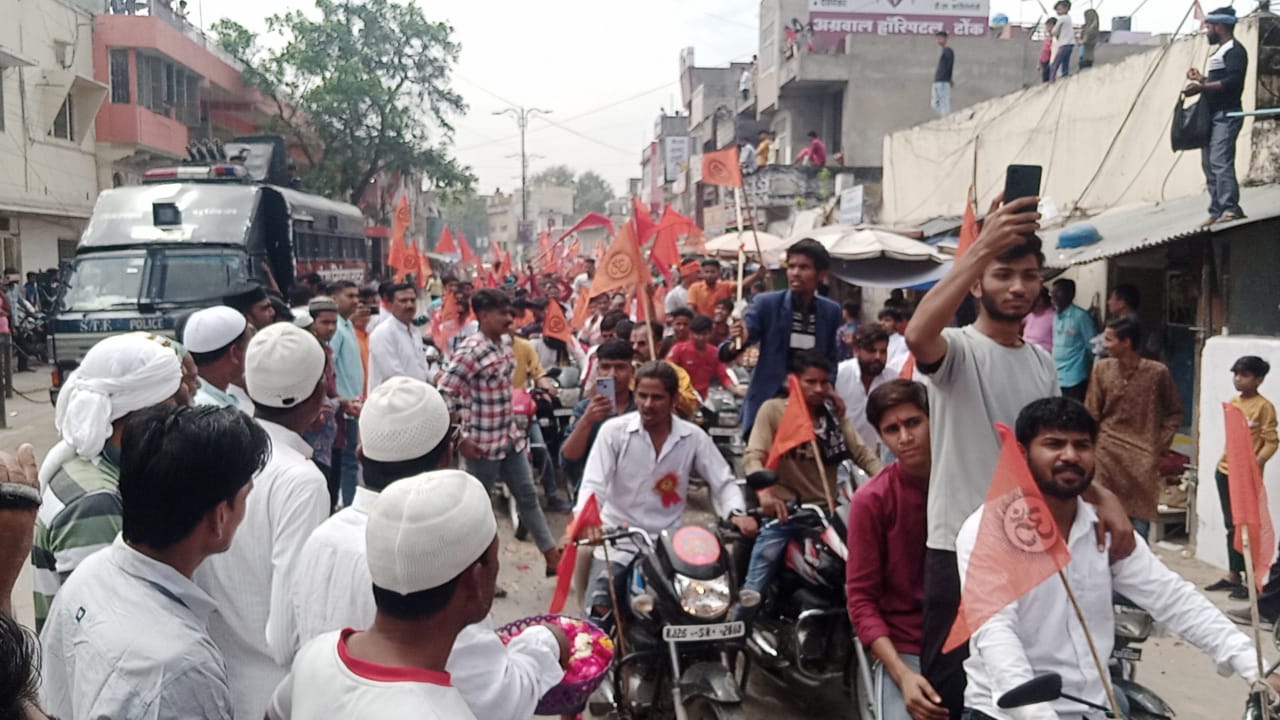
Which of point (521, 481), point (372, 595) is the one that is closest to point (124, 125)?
point (521, 481)

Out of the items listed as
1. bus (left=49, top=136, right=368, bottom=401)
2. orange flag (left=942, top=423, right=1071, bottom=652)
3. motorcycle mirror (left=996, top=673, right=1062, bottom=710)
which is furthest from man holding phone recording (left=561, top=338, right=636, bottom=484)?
bus (left=49, top=136, right=368, bottom=401)

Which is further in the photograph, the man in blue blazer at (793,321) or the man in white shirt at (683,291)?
the man in white shirt at (683,291)

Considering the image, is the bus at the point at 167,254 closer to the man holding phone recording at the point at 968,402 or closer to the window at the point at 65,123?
the man holding phone recording at the point at 968,402

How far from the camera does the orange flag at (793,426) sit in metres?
4.71

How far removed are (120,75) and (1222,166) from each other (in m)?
24.9

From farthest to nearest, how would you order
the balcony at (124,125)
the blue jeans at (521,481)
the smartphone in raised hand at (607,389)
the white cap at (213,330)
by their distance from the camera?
1. the balcony at (124,125)
2. the blue jeans at (521,481)
3. the smartphone in raised hand at (607,389)
4. the white cap at (213,330)

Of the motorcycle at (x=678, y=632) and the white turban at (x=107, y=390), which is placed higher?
the white turban at (x=107, y=390)

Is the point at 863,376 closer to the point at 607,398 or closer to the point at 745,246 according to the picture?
the point at 607,398

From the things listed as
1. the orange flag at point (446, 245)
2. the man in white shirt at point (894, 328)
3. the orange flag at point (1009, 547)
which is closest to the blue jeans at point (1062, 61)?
the man in white shirt at point (894, 328)

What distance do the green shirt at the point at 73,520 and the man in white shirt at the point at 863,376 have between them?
4.49m

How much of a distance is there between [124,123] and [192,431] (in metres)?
25.7

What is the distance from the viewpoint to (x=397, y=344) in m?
7.36

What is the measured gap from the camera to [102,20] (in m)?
23.9

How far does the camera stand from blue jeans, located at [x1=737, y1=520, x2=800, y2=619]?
4.69 m
